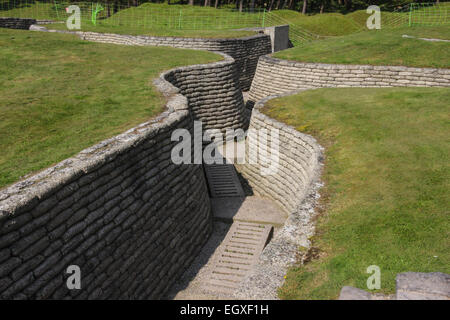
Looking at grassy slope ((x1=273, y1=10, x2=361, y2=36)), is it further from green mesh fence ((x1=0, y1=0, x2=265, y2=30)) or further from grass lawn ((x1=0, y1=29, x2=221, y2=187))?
grass lawn ((x1=0, y1=29, x2=221, y2=187))

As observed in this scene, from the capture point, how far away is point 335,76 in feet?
51.3

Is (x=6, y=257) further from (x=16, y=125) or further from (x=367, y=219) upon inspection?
(x=367, y=219)

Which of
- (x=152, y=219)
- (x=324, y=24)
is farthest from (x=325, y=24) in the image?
(x=152, y=219)

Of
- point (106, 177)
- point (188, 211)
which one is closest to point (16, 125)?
point (106, 177)

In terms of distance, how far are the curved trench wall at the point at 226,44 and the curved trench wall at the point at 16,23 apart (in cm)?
715

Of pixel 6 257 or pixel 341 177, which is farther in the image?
pixel 341 177

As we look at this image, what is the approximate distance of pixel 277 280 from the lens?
5133 mm

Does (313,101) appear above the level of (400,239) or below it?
above

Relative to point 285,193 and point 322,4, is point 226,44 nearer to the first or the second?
point 285,193

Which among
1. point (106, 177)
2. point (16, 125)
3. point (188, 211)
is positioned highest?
point (16, 125)

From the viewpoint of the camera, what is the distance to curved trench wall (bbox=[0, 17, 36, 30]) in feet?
85.1

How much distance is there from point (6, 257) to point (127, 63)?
1094cm

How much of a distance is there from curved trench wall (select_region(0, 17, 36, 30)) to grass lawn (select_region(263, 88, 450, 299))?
862 inches
